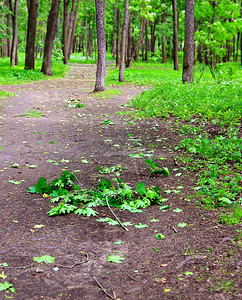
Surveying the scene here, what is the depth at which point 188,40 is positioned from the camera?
14.2 metres

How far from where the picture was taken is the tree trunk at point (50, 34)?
794 inches

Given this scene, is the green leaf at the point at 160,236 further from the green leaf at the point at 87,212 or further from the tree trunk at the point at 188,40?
the tree trunk at the point at 188,40

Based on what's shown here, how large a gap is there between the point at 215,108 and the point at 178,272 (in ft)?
22.4

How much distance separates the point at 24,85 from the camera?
16.8 metres

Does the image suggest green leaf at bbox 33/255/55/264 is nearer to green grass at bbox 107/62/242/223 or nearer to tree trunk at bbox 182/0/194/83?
green grass at bbox 107/62/242/223

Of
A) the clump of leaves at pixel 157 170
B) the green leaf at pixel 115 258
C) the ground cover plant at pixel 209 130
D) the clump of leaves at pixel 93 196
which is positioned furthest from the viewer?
the clump of leaves at pixel 157 170

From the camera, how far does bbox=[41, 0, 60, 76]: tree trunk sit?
20156mm

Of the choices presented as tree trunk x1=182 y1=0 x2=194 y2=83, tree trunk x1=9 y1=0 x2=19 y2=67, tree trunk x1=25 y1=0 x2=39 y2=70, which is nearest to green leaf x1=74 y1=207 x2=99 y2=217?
tree trunk x1=182 y1=0 x2=194 y2=83

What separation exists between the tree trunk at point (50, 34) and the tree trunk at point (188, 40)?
30.9 feet

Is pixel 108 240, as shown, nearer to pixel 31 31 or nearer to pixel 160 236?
pixel 160 236

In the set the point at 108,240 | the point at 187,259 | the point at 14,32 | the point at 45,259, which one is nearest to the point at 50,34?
the point at 14,32

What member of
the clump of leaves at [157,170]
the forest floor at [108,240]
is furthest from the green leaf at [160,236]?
the clump of leaves at [157,170]

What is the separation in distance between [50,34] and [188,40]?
9831 mm

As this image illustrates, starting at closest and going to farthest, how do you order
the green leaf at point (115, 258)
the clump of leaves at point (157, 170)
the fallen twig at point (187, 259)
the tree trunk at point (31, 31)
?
the fallen twig at point (187, 259)
the green leaf at point (115, 258)
the clump of leaves at point (157, 170)
the tree trunk at point (31, 31)
